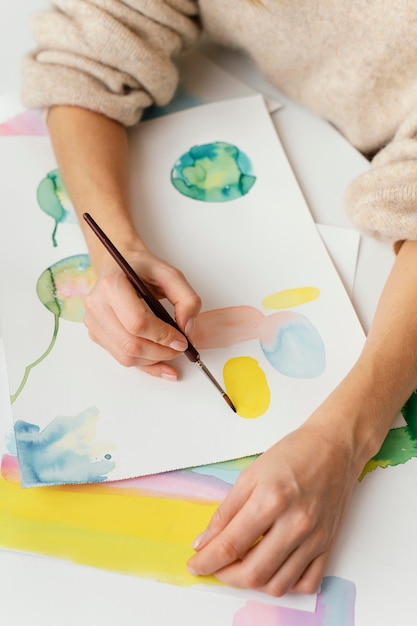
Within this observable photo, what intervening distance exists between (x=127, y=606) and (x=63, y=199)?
19.5 inches

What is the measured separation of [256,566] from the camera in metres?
0.66

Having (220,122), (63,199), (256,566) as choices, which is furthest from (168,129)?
(256,566)

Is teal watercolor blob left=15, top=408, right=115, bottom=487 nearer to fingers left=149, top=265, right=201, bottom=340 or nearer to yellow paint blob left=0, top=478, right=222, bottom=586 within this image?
yellow paint blob left=0, top=478, right=222, bottom=586

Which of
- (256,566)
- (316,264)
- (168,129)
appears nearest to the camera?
(256,566)

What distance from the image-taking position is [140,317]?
74 centimetres

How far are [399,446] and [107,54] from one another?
576mm

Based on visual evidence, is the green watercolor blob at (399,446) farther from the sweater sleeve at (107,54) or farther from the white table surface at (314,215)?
the sweater sleeve at (107,54)

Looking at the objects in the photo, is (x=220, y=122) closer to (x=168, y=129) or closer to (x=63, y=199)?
(x=168, y=129)

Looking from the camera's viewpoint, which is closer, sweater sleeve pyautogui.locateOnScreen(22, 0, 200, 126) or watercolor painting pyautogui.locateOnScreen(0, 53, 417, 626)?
watercolor painting pyautogui.locateOnScreen(0, 53, 417, 626)

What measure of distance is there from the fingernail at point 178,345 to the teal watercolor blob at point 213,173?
0.24 metres

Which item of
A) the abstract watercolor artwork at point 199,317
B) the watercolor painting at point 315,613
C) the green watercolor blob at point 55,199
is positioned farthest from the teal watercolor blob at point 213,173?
the watercolor painting at point 315,613

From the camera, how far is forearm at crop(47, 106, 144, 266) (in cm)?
86

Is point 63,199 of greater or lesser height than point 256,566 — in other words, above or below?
above

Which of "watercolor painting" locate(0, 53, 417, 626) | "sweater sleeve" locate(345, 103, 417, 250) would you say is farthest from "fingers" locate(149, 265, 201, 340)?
"sweater sleeve" locate(345, 103, 417, 250)
